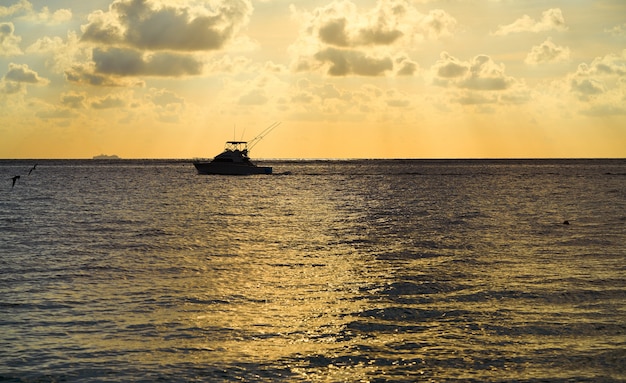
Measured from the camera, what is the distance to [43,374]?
15.2 metres

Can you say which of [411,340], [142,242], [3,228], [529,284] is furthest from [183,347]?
[3,228]

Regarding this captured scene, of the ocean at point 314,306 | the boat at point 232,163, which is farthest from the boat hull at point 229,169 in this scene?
the ocean at point 314,306

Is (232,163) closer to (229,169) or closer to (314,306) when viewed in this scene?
(229,169)

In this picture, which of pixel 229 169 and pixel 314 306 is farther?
pixel 229 169

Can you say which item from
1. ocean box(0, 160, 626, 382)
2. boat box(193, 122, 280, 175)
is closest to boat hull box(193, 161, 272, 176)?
boat box(193, 122, 280, 175)

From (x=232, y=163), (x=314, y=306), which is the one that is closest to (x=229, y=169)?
(x=232, y=163)

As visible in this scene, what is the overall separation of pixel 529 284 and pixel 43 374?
→ 58.6 feet

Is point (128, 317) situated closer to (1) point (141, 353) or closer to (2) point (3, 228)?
(1) point (141, 353)

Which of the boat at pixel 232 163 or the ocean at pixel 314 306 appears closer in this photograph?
the ocean at pixel 314 306

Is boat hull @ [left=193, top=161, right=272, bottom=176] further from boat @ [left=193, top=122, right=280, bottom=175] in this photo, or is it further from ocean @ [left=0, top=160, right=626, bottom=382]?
ocean @ [left=0, top=160, right=626, bottom=382]

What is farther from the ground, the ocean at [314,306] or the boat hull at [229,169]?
the boat hull at [229,169]

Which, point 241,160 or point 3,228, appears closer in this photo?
point 3,228

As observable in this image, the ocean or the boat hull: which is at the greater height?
the boat hull

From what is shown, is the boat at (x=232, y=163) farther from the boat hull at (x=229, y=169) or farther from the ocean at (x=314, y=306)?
the ocean at (x=314, y=306)
